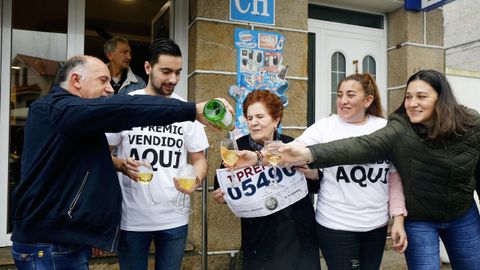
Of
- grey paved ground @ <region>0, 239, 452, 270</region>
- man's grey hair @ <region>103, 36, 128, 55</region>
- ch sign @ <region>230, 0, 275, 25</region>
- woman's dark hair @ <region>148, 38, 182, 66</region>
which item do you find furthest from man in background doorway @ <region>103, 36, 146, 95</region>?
grey paved ground @ <region>0, 239, 452, 270</region>

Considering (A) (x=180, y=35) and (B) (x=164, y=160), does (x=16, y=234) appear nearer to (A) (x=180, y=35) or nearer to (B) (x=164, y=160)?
(B) (x=164, y=160)

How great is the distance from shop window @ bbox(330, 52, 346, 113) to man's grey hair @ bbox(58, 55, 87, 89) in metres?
3.59

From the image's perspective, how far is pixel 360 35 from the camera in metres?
5.27

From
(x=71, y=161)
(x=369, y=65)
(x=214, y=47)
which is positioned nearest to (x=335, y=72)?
(x=369, y=65)

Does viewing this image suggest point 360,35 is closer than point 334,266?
No

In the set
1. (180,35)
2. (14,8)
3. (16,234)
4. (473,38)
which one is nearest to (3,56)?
(14,8)

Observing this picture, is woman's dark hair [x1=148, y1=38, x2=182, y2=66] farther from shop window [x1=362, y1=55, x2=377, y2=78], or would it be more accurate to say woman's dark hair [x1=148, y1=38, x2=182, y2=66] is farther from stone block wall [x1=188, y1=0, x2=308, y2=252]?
shop window [x1=362, y1=55, x2=377, y2=78]

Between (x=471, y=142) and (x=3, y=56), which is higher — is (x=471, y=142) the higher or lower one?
the lower one

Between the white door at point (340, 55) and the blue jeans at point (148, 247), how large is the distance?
2.94 metres

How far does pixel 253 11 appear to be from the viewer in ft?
14.0

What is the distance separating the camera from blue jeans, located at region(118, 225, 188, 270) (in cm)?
247

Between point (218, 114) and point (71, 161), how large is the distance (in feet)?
2.27

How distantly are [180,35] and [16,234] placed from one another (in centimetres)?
Answer: 277

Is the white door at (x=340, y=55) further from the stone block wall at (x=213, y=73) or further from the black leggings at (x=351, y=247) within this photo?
the black leggings at (x=351, y=247)
